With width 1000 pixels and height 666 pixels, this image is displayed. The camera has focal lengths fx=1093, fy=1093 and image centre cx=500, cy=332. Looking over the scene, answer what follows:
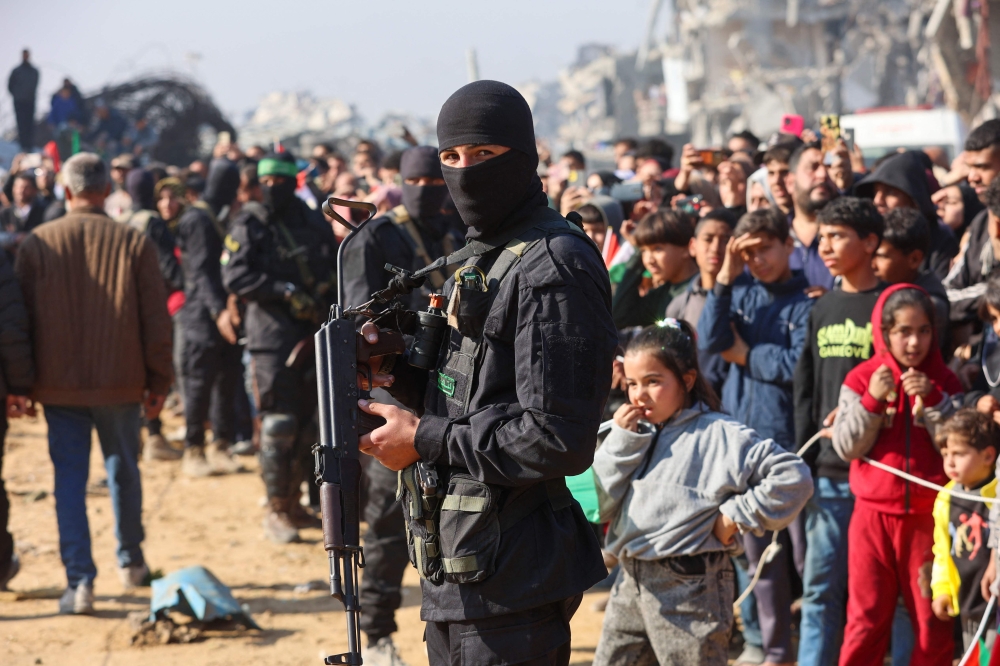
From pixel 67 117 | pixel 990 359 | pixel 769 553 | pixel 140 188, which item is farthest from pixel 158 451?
pixel 67 117

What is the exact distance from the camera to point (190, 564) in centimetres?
695

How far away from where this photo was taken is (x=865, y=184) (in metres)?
5.98

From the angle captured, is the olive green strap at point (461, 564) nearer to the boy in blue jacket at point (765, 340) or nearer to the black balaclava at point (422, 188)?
the boy in blue jacket at point (765, 340)

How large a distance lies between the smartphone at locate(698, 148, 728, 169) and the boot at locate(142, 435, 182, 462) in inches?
208

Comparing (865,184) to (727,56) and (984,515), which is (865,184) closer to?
(984,515)

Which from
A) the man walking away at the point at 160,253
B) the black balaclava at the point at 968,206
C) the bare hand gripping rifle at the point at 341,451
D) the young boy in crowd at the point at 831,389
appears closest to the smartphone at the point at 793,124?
the black balaclava at the point at 968,206

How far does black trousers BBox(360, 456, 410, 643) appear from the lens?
4.96m

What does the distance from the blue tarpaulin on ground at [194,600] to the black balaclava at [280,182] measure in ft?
9.04

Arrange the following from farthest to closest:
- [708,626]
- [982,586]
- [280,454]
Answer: [280,454]
[982,586]
[708,626]

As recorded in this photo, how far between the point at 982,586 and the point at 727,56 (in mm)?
48122

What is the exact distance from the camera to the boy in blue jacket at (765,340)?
4910 mm

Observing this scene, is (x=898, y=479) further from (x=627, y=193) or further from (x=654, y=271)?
(x=627, y=193)

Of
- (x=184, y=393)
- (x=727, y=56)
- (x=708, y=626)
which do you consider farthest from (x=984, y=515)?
(x=727, y=56)

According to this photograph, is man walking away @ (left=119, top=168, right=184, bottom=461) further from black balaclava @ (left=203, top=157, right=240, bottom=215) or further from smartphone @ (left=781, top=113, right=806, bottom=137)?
smartphone @ (left=781, top=113, right=806, bottom=137)
